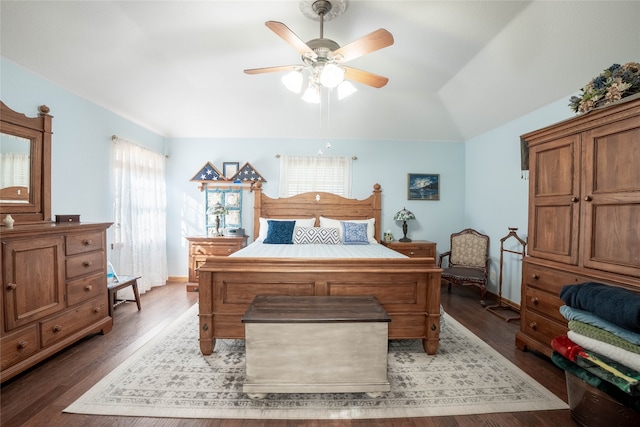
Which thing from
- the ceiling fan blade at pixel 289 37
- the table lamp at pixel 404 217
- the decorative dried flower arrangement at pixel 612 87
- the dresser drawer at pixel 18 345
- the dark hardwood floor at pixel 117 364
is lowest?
the dark hardwood floor at pixel 117 364

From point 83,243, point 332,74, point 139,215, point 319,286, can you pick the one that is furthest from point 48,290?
point 332,74

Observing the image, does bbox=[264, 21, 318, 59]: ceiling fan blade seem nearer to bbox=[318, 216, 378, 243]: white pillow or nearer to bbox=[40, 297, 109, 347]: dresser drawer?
bbox=[318, 216, 378, 243]: white pillow

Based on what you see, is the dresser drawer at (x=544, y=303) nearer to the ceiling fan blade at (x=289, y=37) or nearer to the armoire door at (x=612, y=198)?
the armoire door at (x=612, y=198)

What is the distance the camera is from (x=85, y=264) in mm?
2498

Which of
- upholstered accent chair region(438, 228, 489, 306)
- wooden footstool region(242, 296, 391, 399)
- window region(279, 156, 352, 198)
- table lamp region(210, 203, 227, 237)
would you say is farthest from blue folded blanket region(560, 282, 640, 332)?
table lamp region(210, 203, 227, 237)

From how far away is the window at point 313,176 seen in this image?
4.64 meters

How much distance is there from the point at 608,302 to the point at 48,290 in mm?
3904

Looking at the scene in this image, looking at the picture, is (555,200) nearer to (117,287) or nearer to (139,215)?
(117,287)

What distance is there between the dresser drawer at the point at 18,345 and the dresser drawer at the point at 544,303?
160 inches

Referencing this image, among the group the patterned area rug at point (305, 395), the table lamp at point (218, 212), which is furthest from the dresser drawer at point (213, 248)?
the patterned area rug at point (305, 395)

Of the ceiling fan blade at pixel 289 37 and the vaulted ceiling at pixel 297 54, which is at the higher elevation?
the vaulted ceiling at pixel 297 54

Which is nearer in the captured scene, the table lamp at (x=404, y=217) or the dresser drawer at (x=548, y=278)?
the dresser drawer at (x=548, y=278)

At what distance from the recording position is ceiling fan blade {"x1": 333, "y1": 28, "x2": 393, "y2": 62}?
176cm

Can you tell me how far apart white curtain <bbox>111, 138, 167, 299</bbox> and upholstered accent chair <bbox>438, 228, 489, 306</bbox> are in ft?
14.6
